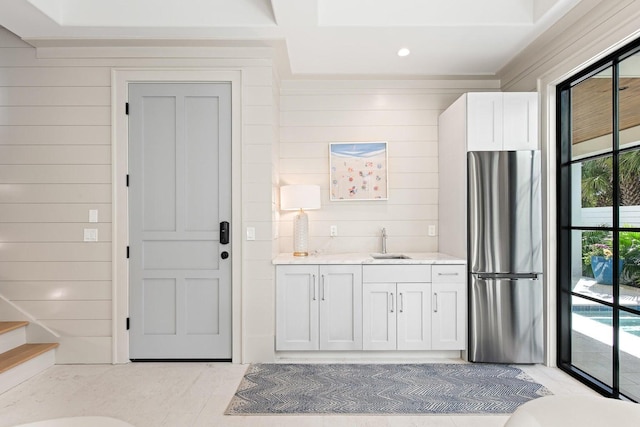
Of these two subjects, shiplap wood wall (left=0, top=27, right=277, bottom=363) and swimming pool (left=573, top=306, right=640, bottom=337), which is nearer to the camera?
swimming pool (left=573, top=306, right=640, bottom=337)

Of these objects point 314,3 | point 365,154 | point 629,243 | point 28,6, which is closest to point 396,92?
point 365,154

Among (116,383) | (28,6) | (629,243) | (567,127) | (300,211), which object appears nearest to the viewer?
(629,243)

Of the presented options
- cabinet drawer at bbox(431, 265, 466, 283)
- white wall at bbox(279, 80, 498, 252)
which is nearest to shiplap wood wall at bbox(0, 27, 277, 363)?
white wall at bbox(279, 80, 498, 252)

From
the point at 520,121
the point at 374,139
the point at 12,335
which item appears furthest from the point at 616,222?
the point at 12,335

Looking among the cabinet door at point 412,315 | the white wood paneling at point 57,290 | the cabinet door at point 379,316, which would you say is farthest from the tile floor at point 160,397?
the cabinet door at point 379,316

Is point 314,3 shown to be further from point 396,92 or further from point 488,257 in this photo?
point 488,257

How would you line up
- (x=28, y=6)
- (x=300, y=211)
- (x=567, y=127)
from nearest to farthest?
1. (x=28, y=6)
2. (x=567, y=127)
3. (x=300, y=211)

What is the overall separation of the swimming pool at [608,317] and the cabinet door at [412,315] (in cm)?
112

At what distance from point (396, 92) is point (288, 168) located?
1343 millimetres

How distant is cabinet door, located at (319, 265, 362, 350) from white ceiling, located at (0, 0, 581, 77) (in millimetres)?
1899

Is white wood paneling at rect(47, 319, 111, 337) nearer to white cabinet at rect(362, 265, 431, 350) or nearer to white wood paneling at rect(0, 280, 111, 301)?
white wood paneling at rect(0, 280, 111, 301)

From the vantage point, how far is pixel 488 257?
332cm

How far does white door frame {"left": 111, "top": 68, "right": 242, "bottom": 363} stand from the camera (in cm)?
335

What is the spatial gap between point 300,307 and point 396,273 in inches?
34.0
